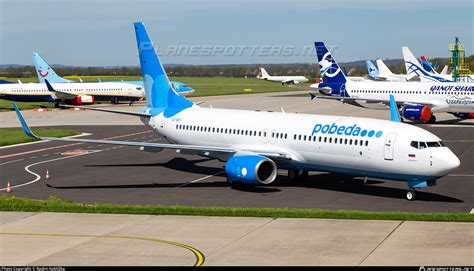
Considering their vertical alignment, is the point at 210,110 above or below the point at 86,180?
above

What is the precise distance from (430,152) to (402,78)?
447 ft

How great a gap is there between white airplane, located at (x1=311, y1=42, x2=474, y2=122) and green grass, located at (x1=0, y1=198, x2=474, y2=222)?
1764 inches

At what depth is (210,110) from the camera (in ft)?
148

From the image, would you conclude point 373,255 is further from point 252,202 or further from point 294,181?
point 294,181

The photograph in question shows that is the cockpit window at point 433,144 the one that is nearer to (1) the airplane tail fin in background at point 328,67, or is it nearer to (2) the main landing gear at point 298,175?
(2) the main landing gear at point 298,175

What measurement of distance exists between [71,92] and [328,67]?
143ft

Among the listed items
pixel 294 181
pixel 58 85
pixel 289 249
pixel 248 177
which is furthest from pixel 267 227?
pixel 58 85

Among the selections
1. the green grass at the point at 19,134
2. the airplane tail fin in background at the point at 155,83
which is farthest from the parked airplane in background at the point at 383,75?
the airplane tail fin in background at the point at 155,83

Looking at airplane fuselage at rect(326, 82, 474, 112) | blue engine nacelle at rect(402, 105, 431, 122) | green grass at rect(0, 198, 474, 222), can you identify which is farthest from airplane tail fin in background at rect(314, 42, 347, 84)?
green grass at rect(0, 198, 474, 222)

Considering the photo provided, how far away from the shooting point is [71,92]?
Answer: 110 metres

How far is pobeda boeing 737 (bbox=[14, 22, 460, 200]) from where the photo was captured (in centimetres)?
3425

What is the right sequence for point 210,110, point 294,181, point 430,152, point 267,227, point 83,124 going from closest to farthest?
point 267,227, point 430,152, point 294,181, point 210,110, point 83,124

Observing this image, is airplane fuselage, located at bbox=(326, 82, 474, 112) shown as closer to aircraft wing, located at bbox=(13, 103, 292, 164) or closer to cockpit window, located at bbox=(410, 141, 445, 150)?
aircraft wing, located at bbox=(13, 103, 292, 164)

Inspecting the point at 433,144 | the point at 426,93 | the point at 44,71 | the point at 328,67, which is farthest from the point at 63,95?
the point at 433,144
